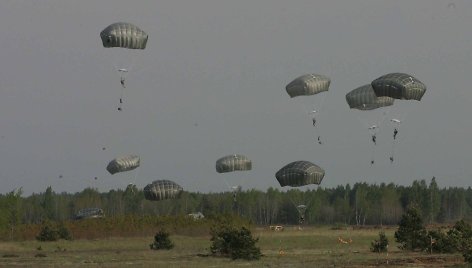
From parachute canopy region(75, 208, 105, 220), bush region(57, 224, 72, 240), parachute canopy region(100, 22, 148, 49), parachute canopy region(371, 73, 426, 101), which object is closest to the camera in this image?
parachute canopy region(371, 73, 426, 101)

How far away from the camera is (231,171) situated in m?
73.6

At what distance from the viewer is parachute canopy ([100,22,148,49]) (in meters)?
58.9

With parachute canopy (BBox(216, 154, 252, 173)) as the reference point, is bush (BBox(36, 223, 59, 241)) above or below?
below

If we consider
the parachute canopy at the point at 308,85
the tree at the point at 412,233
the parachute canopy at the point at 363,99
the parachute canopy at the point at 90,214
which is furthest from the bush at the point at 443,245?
the parachute canopy at the point at 90,214

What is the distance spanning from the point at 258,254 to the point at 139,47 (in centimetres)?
1889

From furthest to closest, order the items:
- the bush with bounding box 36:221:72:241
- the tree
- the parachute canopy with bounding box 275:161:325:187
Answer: the bush with bounding box 36:221:72:241 < the tree < the parachute canopy with bounding box 275:161:325:187

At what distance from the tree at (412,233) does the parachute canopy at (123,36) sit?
27127 millimetres

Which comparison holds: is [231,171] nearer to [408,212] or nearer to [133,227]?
[408,212]

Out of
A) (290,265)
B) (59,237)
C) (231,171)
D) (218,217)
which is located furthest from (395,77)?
(218,217)

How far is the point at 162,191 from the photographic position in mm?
74000

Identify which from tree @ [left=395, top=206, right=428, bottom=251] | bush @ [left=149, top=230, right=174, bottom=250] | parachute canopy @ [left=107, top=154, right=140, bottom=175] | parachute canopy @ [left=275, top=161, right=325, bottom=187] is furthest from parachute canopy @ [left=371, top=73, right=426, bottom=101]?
parachute canopy @ [left=107, top=154, right=140, bottom=175]

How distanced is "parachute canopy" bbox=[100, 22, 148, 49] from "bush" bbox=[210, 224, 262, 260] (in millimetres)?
16464

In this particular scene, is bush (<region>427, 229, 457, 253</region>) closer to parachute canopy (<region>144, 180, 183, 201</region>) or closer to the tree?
the tree

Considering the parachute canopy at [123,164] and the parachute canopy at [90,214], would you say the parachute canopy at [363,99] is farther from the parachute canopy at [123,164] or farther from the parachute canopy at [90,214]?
the parachute canopy at [90,214]
